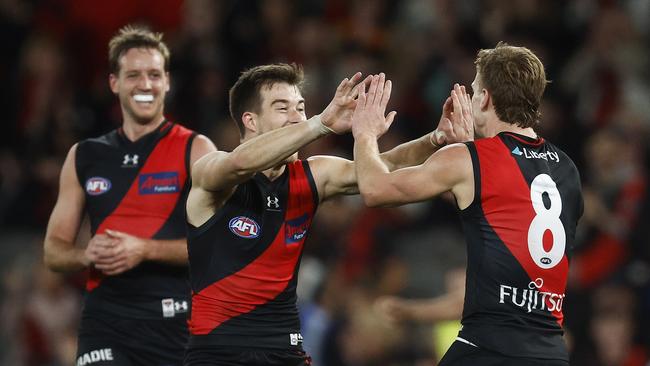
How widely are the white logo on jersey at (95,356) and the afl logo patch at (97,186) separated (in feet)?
3.19

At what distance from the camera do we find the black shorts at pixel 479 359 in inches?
215

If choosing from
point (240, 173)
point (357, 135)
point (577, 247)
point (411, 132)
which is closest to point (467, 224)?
point (357, 135)

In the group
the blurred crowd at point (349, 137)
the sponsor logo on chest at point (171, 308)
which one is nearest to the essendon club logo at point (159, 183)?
the sponsor logo on chest at point (171, 308)

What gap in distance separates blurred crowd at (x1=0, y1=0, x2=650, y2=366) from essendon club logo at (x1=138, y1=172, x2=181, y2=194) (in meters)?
3.69

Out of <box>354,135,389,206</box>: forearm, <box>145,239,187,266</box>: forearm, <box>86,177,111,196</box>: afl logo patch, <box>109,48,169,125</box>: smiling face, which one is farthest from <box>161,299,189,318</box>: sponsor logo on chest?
<box>354,135,389,206</box>: forearm

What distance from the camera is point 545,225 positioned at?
5.54 meters

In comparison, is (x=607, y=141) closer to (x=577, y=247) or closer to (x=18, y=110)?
(x=577, y=247)

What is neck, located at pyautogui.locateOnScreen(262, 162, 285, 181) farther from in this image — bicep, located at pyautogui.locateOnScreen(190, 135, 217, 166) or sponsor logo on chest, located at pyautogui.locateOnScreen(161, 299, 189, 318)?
sponsor logo on chest, located at pyautogui.locateOnScreen(161, 299, 189, 318)

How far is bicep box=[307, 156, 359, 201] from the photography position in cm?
621

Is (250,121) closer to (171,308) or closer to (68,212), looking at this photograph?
(171,308)

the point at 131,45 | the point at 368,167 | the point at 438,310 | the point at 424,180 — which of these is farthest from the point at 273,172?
the point at 438,310

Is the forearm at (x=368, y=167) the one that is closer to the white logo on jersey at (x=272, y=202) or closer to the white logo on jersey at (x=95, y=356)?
the white logo on jersey at (x=272, y=202)

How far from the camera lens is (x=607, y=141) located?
10.8m

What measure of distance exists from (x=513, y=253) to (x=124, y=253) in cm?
238
